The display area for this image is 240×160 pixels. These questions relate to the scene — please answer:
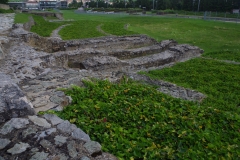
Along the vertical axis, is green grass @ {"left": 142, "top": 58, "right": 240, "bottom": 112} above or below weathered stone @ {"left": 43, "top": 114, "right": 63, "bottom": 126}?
below

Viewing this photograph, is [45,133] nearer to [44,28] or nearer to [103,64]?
[103,64]

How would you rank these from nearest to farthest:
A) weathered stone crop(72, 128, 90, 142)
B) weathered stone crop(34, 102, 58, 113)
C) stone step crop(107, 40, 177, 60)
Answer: weathered stone crop(72, 128, 90, 142) → weathered stone crop(34, 102, 58, 113) → stone step crop(107, 40, 177, 60)

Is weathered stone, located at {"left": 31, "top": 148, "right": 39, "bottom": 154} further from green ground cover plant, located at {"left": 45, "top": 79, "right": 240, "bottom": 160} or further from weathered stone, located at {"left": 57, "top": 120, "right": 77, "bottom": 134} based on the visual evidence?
green ground cover plant, located at {"left": 45, "top": 79, "right": 240, "bottom": 160}

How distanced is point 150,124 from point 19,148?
215 cm

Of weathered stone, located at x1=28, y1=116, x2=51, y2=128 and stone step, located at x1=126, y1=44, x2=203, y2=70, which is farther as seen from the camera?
stone step, located at x1=126, y1=44, x2=203, y2=70

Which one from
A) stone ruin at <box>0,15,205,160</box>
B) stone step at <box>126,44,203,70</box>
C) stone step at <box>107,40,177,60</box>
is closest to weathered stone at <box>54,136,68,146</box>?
stone ruin at <box>0,15,205,160</box>

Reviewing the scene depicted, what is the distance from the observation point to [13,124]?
133 inches

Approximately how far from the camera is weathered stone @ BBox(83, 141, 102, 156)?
10.1 ft

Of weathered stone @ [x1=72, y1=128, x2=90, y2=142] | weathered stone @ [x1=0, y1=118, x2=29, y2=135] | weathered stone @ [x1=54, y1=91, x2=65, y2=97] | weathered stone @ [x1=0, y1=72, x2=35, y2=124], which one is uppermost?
weathered stone @ [x1=0, y1=72, x2=35, y2=124]

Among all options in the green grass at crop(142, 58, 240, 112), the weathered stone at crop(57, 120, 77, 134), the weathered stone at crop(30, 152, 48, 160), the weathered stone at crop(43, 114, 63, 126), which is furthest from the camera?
the green grass at crop(142, 58, 240, 112)

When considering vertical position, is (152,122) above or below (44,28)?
below

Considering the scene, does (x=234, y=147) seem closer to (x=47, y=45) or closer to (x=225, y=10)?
(x=47, y=45)

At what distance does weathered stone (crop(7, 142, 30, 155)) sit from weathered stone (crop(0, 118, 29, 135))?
0.36 metres

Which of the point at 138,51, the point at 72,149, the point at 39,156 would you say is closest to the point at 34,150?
the point at 39,156
